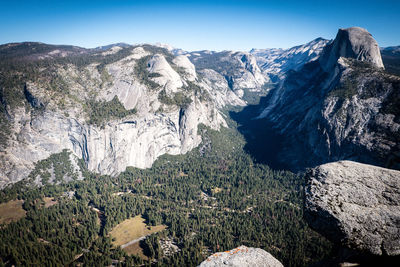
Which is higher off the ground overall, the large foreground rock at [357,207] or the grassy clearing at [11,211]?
the large foreground rock at [357,207]

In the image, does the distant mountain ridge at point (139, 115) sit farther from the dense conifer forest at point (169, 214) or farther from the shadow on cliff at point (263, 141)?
the dense conifer forest at point (169, 214)

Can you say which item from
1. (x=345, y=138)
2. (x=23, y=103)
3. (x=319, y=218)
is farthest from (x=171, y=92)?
(x=319, y=218)

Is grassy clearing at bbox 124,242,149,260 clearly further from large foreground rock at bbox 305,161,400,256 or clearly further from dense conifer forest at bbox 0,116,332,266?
large foreground rock at bbox 305,161,400,256

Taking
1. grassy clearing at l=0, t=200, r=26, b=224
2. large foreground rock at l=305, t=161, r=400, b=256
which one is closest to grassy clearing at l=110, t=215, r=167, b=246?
grassy clearing at l=0, t=200, r=26, b=224

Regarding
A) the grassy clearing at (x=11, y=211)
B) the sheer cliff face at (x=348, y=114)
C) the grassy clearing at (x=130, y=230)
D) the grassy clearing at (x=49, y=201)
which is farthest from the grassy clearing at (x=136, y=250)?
the sheer cliff face at (x=348, y=114)

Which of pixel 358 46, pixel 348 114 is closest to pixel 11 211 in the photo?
pixel 348 114
